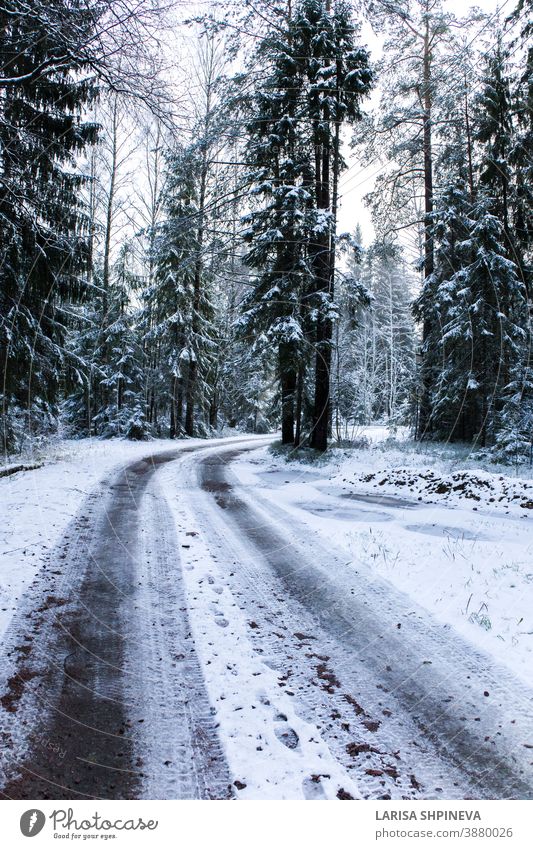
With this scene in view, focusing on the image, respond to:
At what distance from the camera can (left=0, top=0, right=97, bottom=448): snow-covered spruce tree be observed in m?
4.61

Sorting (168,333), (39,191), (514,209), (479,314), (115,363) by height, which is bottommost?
(479,314)

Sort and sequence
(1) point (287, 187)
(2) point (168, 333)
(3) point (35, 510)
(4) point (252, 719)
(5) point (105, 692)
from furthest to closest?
(2) point (168, 333)
(1) point (287, 187)
(3) point (35, 510)
(5) point (105, 692)
(4) point (252, 719)

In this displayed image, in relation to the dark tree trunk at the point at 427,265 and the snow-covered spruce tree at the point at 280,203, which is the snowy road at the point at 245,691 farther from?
the dark tree trunk at the point at 427,265

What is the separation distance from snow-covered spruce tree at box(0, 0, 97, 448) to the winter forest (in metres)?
0.04

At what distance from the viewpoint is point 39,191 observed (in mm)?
6668

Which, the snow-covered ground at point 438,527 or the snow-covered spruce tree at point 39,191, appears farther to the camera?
the snow-covered spruce tree at point 39,191

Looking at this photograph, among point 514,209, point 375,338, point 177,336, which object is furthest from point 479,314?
point 177,336

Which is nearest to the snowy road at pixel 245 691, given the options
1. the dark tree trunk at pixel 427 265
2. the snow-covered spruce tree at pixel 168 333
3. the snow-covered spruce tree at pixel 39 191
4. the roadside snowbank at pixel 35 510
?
the roadside snowbank at pixel 35 510

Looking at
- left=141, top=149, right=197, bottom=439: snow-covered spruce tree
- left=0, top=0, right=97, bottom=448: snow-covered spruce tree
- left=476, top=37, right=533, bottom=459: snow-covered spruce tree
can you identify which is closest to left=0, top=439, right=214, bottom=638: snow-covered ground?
left=0, top=0, right=97, bottom=448: snow-covered spruce tree

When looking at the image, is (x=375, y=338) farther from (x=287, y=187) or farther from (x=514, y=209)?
(x=287, y=187)

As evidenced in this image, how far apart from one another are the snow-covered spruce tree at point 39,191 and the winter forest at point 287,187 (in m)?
0.04

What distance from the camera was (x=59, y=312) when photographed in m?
11.0

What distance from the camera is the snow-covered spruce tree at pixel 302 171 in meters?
11.2

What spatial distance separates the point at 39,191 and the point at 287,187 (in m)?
7.37
